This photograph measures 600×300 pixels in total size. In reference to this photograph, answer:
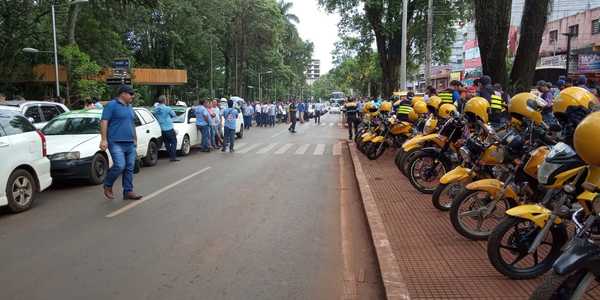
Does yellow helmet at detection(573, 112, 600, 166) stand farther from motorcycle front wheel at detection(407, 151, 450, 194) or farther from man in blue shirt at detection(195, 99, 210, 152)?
man in blue shirt at detection(195, 99, 210, 152)

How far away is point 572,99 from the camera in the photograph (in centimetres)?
420

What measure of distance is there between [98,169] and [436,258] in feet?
23.2

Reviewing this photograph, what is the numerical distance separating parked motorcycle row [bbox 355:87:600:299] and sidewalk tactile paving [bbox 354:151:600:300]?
0.20 meters

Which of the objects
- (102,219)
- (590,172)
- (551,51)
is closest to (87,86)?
(102,219)

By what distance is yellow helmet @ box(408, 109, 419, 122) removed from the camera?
11.4 m

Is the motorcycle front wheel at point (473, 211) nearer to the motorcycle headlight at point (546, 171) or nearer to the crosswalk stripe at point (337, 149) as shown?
the motorcycle headlight at point (546, 171)

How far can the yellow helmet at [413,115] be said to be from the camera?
447 inches

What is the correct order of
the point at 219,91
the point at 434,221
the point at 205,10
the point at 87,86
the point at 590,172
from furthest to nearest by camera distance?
the point at 219,91, the point at 205,10, the point at 87,86, the point at 434,221, the point at 590,172

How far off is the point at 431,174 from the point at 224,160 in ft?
22.7

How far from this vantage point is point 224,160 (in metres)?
13.7

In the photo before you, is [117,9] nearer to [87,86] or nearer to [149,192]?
[87,86]

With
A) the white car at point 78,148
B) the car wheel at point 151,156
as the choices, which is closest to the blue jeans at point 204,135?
the car wheel at point 151,156

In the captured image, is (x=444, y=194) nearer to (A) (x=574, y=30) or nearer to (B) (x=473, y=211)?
(B) (x=473, y=211)

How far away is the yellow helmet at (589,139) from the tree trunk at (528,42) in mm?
9709
